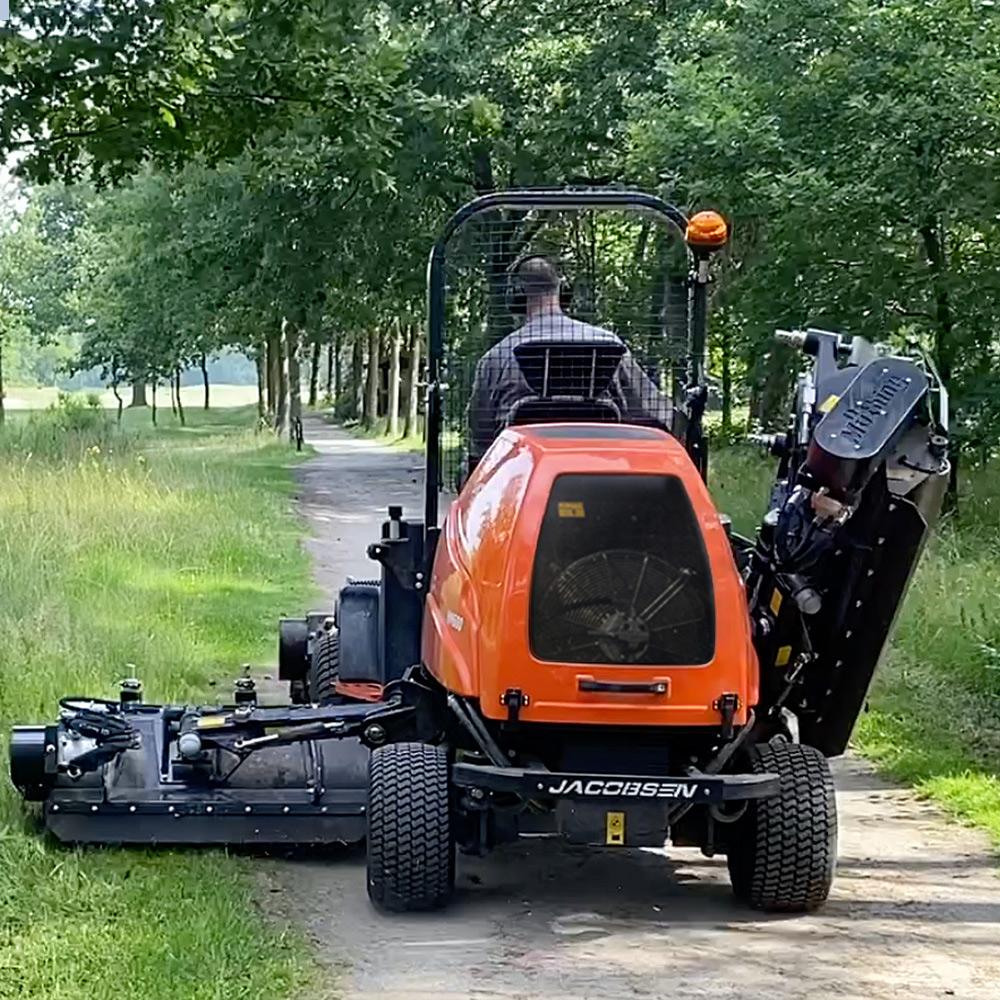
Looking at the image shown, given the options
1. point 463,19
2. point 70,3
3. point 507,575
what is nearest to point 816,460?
point 507,575

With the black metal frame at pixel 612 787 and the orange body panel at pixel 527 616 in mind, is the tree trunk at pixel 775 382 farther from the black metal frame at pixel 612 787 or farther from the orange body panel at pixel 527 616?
the black metal frame at pixel 612 787

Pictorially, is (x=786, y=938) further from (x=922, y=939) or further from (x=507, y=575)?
(x=507, y=575)

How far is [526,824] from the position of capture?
6031 millimetres

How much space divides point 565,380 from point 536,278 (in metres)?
0.58

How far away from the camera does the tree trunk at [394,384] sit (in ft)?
139

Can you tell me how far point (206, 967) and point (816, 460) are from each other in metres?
2.53

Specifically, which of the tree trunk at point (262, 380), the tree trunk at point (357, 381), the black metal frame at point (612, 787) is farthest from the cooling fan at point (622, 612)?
the tree trunk at point (357, 381)

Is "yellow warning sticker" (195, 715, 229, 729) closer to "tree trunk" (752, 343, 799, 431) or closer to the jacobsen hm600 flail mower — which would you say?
the jacobsen hm600 flail mower

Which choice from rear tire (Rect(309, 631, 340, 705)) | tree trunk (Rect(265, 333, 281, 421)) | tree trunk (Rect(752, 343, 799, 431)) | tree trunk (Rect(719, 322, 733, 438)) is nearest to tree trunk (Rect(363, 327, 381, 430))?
tree trunk (Rect(265, 333, 281, 421))

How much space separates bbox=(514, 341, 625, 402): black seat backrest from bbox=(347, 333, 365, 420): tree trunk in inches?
1693

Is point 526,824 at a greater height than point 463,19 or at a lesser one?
lesser

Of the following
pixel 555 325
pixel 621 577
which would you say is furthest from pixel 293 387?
pixel 621 577

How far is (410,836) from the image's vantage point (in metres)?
5.76

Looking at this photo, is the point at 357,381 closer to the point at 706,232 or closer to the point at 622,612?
the point at 706,232
